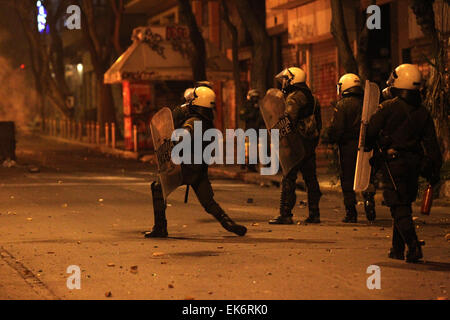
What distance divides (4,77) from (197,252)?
59199 mm

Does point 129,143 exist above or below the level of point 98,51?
below

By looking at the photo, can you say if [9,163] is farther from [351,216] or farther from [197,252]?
[197,252]

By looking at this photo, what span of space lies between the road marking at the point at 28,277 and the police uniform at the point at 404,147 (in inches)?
130

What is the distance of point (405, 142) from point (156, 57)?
23.2 metres

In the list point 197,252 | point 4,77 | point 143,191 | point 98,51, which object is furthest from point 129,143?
point 4,77

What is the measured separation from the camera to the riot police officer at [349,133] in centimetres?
1248

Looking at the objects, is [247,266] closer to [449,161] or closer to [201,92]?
[201,92]

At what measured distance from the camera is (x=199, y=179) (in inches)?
443

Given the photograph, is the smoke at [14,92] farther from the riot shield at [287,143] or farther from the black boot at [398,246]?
the black boot at [398,246]

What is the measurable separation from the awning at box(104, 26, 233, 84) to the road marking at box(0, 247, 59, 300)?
21241 millimetres

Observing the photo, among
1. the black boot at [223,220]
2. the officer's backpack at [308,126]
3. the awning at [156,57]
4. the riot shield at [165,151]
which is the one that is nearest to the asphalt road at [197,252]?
the black boot at [223,220]

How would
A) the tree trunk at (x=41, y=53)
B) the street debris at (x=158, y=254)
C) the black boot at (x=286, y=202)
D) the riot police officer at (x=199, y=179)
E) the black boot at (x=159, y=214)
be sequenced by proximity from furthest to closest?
the tree trunk at (x=41, y=53) → the black boot at (x=286, y=202) → the black boot at (x=159, y=214) → the riot police officer at (x=199, y=179) → the street debris at (x=158, y=254)
